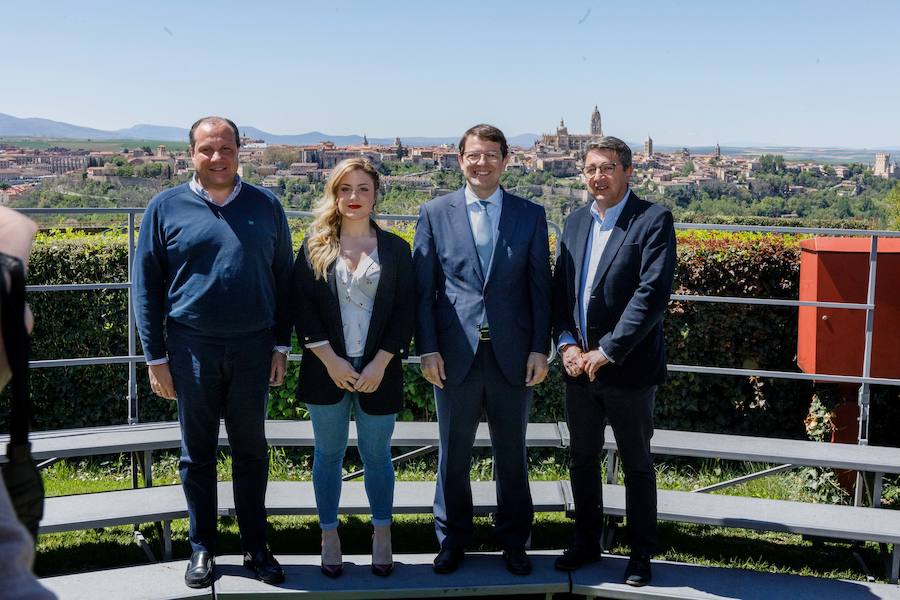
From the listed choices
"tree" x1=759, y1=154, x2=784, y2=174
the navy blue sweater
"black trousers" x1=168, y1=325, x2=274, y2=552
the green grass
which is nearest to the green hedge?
the green grass

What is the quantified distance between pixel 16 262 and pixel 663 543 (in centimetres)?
373

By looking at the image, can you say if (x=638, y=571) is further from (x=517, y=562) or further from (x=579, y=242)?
(x=579, y=242)

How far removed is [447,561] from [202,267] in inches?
61.3

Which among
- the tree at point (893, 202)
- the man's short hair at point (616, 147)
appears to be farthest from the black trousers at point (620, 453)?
the tree at point (893, 202)

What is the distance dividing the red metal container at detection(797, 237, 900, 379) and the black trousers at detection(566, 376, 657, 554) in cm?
154

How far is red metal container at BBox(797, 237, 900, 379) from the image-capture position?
4.45 m

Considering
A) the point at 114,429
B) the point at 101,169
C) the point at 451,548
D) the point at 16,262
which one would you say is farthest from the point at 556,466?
the point at 101,169

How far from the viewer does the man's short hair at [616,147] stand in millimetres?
3422

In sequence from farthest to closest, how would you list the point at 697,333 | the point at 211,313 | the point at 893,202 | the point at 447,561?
the point at 893,202 < the point at 697,333 < the point at 447,561 < the point at 211,313

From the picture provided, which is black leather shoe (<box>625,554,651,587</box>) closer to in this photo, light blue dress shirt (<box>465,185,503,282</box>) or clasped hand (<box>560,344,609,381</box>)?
clasped hand (<box>560,344,609,381</box>)

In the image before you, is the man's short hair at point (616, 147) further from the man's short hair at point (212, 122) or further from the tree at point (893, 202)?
the tree at point (893, 202)

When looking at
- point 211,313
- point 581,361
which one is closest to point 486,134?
point 581,361

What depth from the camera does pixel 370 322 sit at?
3.44 meters

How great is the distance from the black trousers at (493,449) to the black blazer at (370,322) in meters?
0.26
